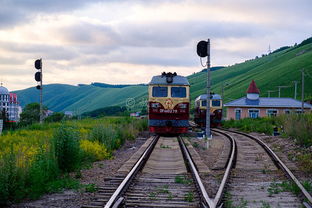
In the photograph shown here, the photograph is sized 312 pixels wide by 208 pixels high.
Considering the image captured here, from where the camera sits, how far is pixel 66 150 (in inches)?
356

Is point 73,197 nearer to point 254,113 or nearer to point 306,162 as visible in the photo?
point 306,162

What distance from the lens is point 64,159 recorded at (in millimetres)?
8945

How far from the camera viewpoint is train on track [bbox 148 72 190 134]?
2034 centimetres

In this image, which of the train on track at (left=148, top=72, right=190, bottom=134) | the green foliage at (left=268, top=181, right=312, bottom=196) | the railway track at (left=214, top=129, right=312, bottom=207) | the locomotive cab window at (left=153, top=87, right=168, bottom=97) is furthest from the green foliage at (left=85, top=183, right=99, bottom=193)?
the locomotive cab window at (left=153, top=87, right=168, bottom=97)

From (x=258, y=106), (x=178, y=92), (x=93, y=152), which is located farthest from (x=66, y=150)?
(x=258, y=106)

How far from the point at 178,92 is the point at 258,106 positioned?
123 feet

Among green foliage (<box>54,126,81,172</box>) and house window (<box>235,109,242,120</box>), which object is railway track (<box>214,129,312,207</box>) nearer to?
green foliage (<box>54,126,81,172</box>)

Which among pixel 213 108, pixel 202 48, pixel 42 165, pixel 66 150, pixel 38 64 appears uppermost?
pixel 202 48

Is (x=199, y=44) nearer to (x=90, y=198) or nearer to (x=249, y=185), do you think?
(x=249, y=185)

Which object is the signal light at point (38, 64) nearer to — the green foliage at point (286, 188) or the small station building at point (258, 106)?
the green foliage at point (286, 188)

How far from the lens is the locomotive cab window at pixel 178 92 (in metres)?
20.9

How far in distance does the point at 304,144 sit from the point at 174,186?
816 centimetres

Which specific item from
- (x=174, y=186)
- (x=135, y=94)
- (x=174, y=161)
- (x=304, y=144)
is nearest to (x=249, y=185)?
(x=174, y=186)

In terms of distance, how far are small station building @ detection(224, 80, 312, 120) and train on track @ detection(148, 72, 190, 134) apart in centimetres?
3685
